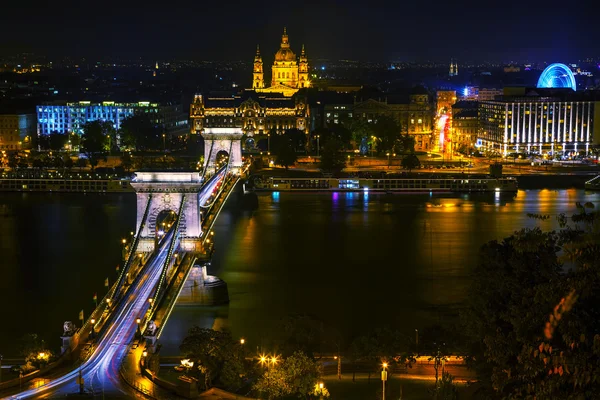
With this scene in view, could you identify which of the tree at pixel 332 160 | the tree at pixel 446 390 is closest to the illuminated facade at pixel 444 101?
the tree at pixel 332 160

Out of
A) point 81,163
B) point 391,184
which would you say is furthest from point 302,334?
point 81,163

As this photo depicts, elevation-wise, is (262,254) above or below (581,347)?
below

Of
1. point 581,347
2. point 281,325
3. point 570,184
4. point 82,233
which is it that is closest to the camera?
point 581,347

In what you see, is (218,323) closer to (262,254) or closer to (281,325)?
(281,325)

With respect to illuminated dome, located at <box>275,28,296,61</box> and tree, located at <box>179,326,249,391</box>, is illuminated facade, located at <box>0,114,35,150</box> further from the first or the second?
tree, located at <box>179,326,249,391</box>

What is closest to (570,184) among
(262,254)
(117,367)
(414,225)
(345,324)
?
(414,225)

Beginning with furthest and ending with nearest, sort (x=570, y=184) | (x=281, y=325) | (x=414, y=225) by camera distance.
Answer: (x=570, y=184) < (x=414, y=225) < (x=281, y=325)

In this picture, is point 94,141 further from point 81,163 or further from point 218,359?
point 218,359

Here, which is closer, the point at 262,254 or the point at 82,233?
the point at 262,254

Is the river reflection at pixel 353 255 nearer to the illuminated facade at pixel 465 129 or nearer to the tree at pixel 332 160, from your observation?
the tree at pixel 332 160
